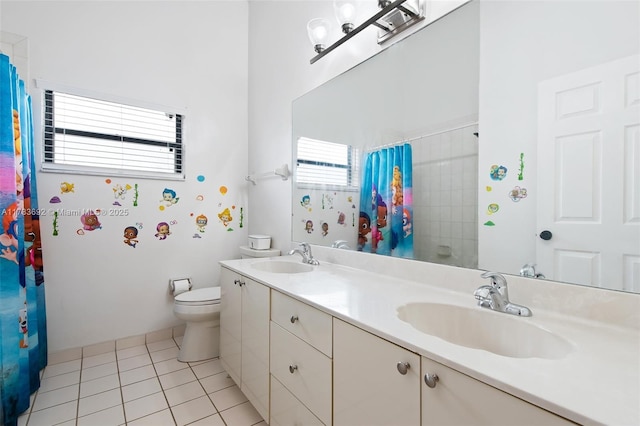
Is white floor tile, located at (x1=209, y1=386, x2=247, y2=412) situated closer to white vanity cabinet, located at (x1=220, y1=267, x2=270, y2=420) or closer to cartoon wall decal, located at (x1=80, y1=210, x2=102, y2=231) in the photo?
white vanity cabinet, located at (x1=220, y1=267, x2=270, y2=420)

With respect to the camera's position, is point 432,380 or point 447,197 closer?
point 432,380

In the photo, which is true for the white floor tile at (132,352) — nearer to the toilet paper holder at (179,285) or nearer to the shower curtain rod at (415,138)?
the toilet paper holder at (179,285)

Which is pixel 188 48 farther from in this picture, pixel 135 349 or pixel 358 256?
pixel 135 349

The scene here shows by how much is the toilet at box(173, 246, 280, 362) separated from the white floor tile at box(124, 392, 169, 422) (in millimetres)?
420

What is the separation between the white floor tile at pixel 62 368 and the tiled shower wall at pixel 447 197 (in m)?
2.43

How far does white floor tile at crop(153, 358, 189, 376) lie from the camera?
1.99 meters

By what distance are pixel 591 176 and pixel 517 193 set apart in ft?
0.68

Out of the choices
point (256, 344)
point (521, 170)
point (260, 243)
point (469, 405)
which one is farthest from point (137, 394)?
point (521, 170)

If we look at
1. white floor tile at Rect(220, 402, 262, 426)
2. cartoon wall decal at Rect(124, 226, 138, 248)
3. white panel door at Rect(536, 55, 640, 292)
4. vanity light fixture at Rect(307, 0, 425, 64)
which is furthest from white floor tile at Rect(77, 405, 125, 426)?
vanity light fixture at Rect(307, 0, 425, 64)

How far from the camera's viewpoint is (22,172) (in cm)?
164

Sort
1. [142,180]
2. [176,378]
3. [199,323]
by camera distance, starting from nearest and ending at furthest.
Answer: [176,378] → [199,323] → [142,180]

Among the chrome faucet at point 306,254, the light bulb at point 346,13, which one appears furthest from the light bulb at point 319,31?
the chrome faucet at point 306,254

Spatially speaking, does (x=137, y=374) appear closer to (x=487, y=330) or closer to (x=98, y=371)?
(x=98, y=371)

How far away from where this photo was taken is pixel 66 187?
209cm
